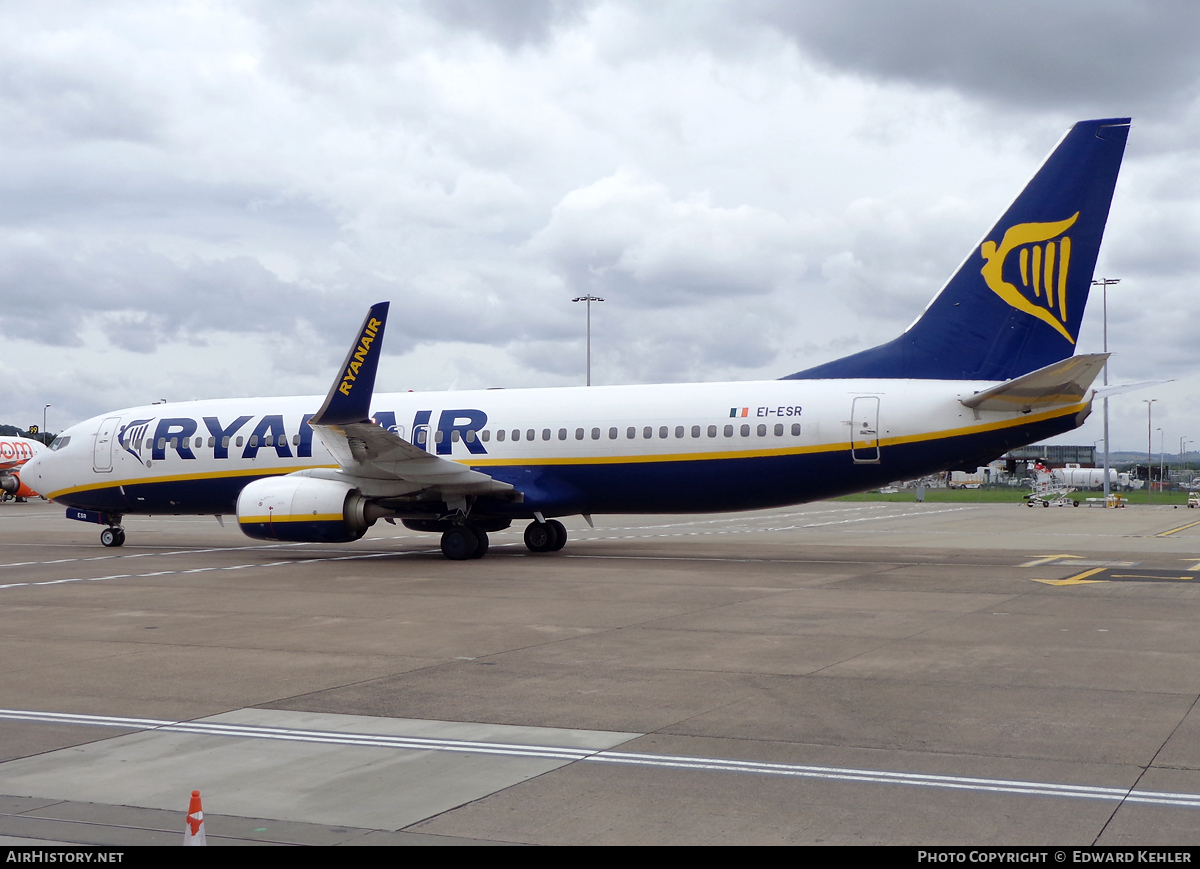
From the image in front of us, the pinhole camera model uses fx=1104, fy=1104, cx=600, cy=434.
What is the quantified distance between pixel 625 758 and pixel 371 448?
15.1 metres

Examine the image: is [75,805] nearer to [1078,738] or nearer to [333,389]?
[1078,738]

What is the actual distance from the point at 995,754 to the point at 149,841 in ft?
16.3

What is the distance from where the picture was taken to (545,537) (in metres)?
24.5

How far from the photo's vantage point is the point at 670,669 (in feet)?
33.4

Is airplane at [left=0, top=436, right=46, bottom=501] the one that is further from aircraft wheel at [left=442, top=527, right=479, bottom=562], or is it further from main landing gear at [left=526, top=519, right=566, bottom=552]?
aircraft wheel at [left=442, top=527, right=479, bottom=562]

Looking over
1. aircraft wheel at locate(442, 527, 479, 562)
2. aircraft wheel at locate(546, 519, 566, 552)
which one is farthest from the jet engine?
aircraft wheel at locate(546, 519, 566, 552)

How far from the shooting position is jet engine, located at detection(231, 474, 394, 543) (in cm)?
2162

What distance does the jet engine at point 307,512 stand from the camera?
21625 millimetres

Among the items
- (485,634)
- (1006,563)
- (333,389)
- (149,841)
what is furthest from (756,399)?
(149,841)

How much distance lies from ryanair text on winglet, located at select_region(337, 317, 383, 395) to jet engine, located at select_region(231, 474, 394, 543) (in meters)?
2.82

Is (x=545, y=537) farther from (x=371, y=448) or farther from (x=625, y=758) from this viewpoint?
(x=625, y=758)

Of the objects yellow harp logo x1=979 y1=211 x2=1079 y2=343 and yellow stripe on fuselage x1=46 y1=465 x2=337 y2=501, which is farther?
yellow stripe on fuselage x1=46 y1=465 x2=337 y2=501

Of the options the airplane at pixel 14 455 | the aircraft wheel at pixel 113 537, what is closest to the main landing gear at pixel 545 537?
the aircraft wheel at pixel 113 537

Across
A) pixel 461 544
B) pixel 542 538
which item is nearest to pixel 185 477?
pixel 461 544
